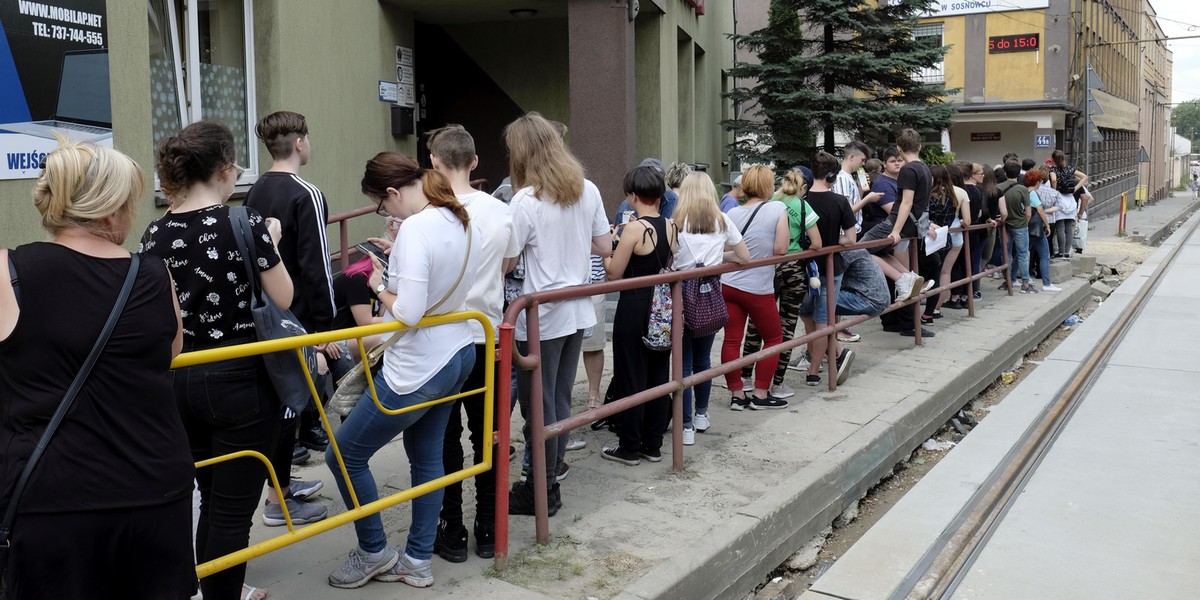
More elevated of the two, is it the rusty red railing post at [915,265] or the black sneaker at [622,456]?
the rusty red railing post at [915,265]

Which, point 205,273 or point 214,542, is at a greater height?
point 205,273

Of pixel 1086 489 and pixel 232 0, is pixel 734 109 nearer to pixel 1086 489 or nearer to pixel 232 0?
pixel 232 0

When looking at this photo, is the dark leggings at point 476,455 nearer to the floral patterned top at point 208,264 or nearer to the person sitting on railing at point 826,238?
the floral patterned top at point 208,264

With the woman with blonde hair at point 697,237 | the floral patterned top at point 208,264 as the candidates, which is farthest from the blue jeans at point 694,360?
the floral patterned top at point 208,264

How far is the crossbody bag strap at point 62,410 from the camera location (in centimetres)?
230

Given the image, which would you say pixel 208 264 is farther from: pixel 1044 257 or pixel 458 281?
pixel 1044 257

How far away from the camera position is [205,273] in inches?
124

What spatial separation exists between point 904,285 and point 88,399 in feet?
24.5

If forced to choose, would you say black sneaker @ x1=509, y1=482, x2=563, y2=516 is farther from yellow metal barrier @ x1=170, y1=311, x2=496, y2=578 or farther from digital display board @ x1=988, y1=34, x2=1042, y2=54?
digital display board @ x1=988, y1=34, x2=1042, y2=54

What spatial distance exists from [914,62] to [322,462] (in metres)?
14.9

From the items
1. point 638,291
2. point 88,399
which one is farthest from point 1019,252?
point 88,399

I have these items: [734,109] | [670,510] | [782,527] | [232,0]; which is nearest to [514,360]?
[670,510]

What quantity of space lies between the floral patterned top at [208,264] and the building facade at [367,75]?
3109 mm

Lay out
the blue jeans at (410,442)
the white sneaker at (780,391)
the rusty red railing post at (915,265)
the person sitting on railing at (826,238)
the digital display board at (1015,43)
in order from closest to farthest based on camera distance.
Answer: the blue jeans at (410,442), the white sneaker at (780,391), the person sitting on railing at (826,238), the rusty red railing post at (915,265), the digital display board at (1015,43)
